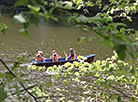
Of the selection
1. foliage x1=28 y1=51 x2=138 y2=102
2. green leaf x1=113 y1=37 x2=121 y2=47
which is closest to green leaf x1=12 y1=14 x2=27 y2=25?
green leaf x1=113 y1=37 x2=121 y2=47

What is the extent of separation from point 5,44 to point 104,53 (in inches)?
370

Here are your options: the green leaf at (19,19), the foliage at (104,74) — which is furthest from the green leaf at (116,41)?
the foliage at (104,74)

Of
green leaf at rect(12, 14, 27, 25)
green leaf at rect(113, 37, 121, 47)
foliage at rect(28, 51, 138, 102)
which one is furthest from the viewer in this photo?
foliage at rect(28, 51, 138, 102)

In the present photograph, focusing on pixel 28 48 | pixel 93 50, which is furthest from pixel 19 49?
pixel 93 50

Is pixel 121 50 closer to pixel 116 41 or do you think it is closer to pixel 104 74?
pixel 116 41

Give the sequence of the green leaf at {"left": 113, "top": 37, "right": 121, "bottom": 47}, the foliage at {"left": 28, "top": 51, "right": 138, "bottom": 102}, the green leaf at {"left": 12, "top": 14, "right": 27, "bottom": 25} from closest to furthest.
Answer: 1. the green leaf at {"left": 12, "top": 14, "right": 27, "bottom": 25}
2. the green leaf at {"left": 113, "top": 37, "right": 121, "bottom": 47}
3. the foliage at {"left": 28, "top": 51, "right": 138, "bottom": 102}

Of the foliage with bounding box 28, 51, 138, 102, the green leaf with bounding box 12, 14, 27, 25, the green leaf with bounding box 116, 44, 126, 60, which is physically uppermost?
the green leaf with bounding box 12, 14, 27, 25

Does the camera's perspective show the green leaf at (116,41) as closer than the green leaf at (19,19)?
No

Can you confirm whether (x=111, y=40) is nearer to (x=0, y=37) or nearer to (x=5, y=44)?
(x=5, y=44)

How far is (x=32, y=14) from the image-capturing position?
2.62 ft

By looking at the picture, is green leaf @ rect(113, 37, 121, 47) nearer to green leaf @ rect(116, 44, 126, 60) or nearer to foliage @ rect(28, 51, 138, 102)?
green leaf @ rect(116, 44, 126, 60)

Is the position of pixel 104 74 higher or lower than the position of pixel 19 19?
lower

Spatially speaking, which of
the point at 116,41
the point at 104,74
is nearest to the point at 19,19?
the point at 116,41

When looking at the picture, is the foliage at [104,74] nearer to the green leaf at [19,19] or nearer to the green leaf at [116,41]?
the green leaf at [116,41]
